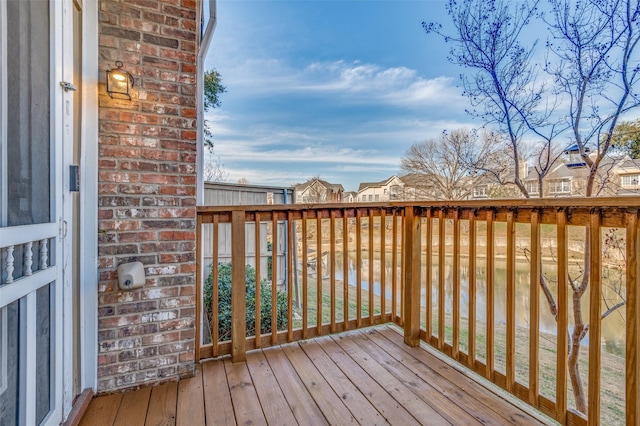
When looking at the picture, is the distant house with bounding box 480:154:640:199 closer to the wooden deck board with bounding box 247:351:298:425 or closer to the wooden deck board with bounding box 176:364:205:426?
the wooden deck board with bounding box 247:351:298:425

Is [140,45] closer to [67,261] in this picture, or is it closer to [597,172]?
[67,261]

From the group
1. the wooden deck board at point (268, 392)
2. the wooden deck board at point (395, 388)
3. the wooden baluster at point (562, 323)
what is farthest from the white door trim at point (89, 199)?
the wooden baluster at point (562, 323)

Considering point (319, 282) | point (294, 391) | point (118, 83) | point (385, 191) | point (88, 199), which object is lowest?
point (294, 391)

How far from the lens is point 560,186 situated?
386 centimetres

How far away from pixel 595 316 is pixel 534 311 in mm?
264

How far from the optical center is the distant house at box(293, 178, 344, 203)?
709cm

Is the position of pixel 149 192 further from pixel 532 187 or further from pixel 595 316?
pixel 532 187

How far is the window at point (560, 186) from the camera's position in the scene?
3.77m

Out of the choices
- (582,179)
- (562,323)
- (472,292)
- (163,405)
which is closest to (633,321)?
(562,323)

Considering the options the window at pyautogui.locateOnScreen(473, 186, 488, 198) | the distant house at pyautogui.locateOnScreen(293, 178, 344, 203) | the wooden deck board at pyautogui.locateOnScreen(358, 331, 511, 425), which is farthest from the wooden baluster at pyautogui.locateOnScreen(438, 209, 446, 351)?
the distant house at pyautogui.locateOnScreen(293, 178, 344, 203)

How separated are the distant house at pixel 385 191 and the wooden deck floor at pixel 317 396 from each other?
192 inches

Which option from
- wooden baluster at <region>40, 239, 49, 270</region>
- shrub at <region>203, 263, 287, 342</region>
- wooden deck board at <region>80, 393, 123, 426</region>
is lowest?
shrub at <region>203, 263, 287, 342</region>

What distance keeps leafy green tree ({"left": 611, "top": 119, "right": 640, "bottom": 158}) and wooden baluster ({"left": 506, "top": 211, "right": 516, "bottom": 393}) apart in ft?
8.68

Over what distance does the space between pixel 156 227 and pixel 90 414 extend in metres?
0.97
